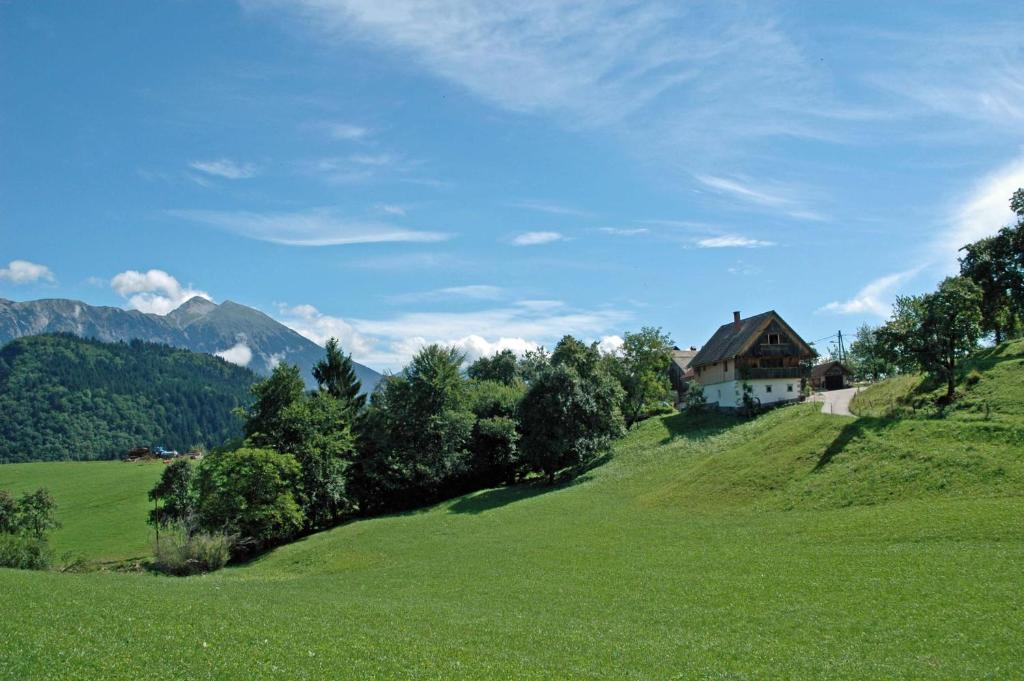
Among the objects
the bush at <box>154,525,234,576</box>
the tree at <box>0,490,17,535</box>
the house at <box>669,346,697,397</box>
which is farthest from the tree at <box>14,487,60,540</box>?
the house at <box>669,346,697,397</box>

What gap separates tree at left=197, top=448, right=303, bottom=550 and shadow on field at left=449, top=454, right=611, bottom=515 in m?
13.1

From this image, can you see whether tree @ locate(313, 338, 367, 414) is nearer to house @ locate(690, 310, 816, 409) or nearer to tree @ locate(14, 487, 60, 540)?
tree @ locate(14, 487, 60, 540)

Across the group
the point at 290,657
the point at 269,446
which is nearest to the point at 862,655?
the point at 290,657

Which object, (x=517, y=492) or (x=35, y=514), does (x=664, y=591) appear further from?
(x=35, y=514)

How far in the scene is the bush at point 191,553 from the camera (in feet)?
136

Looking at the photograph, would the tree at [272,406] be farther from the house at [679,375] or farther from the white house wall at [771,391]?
the house at [679,375]

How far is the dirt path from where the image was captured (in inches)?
2048

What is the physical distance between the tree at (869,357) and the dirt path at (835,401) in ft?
13.1

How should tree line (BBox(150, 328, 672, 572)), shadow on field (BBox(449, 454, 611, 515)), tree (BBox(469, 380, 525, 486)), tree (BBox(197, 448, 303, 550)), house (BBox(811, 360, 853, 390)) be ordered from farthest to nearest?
house (BBox(811, 360, 853, 390)), tree (BBox(469, 380, 525, 486)), shadow on field (BBox(449, 454, 611, 515)), tree line (BBox(150, 328, 672, 572)), tree (BBox(197, 448, 303, 550))

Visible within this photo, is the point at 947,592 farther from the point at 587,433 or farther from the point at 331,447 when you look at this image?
the point at 331,447

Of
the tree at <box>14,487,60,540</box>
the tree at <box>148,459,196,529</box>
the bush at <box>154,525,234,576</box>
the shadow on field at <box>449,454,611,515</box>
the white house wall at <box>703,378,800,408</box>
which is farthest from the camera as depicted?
the white house wall at <box>703,378,800,408</box>

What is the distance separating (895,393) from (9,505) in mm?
71507

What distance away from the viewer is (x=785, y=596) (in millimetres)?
20312

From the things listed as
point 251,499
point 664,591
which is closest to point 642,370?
point 251,499
